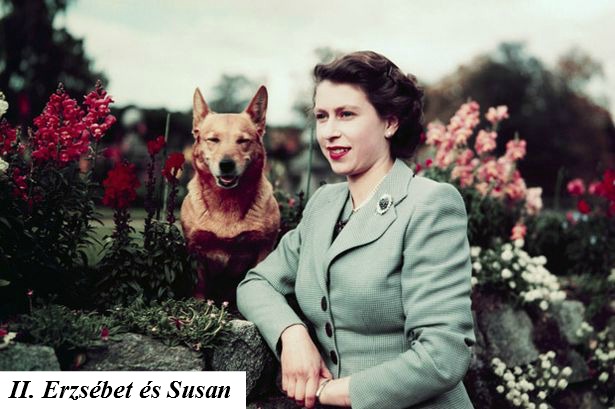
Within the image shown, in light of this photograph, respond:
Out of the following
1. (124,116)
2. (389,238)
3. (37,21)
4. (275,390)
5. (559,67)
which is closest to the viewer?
(389,238)

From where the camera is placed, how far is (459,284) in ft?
7.27

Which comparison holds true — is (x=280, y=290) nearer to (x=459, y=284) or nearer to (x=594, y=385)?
(x=459, y=284)

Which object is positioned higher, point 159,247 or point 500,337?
point 159,247

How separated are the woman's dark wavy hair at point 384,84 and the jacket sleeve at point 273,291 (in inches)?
21.2

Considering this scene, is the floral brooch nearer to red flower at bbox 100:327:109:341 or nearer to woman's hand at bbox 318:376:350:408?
woman's hand at bbox 318:376:350:408

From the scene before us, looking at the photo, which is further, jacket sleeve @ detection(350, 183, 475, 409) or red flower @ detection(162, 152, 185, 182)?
red flower @ detection(162, 152, 185, 182)

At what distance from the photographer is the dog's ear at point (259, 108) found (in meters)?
2.98

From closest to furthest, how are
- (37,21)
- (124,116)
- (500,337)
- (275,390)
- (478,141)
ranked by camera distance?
1. (275,390)
2. (500,337)
3. (124,116)
4. (478,141)
5. (37,21)

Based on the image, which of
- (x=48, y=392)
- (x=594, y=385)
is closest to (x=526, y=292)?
(x=594, y=385)

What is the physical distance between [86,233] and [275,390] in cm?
115

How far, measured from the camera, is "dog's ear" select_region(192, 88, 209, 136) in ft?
9.75

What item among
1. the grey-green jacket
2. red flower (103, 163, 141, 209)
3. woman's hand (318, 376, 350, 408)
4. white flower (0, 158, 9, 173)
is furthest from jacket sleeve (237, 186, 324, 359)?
white flower (0, 158, 9, 173)

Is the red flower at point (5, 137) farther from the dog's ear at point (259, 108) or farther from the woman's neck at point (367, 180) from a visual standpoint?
the woman's neck at point (367, 180)

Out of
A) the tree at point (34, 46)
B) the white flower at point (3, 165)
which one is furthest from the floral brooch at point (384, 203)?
the tree at point (34, 46)
